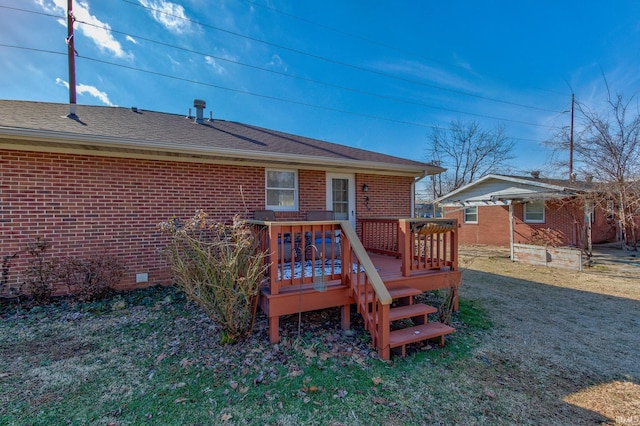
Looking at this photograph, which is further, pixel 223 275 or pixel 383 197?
pixel 383 197

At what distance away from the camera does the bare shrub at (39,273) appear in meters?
4.85

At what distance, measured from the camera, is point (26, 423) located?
7.64 ft

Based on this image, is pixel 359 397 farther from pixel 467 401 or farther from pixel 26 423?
pixel 26 423

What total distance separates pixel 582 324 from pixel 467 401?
11.9ft

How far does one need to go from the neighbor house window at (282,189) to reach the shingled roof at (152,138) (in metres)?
0.40

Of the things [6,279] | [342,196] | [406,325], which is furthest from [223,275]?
[342,196]

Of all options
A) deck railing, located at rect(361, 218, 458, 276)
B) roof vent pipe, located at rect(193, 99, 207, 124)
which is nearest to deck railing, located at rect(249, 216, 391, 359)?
deck railing, located at rect(361, 218, 458, 276)

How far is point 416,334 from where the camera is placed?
3.62 m

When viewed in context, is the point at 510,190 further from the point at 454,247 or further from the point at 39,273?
the point at 39,273

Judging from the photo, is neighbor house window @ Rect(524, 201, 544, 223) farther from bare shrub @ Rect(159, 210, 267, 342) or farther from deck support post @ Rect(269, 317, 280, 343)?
bare shrub @ Rect(159, 210, 267, 342)

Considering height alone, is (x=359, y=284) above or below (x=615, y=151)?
below

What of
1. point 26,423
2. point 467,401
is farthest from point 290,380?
point 26,423

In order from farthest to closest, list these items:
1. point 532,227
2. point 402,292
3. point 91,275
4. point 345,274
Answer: point 532,227 < point 91,275 < point 402,292 < point 345,274

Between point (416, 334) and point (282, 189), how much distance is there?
454 centimetres
